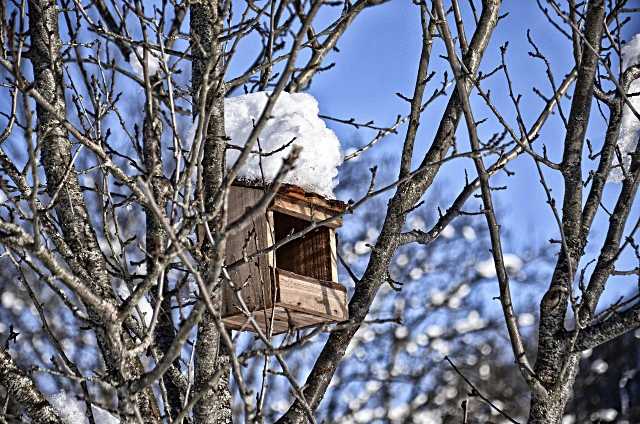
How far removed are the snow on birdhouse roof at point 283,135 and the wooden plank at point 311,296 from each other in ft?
1.01

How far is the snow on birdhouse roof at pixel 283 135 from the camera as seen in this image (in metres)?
2.65

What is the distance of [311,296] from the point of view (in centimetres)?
265

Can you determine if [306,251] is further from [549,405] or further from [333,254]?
[549,405]

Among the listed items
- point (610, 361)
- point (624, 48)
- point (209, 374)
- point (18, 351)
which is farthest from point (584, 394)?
point (209, 374)

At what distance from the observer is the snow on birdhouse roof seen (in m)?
2.65

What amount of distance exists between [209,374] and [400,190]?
33.7 inches

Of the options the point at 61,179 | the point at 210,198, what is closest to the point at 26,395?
the point at 61,179

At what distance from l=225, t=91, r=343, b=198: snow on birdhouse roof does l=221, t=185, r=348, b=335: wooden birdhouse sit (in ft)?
0.18

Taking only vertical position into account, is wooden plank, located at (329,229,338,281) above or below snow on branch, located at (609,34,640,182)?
below

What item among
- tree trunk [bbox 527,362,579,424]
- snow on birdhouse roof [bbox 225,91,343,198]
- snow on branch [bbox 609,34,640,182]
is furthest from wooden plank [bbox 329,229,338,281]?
snow on branch [bbox 609,34,640,182]

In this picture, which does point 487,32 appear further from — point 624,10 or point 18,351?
point 18,351

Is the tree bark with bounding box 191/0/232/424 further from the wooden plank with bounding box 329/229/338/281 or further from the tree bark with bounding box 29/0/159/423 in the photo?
the wooden plank with bounding box 329/229/338/281

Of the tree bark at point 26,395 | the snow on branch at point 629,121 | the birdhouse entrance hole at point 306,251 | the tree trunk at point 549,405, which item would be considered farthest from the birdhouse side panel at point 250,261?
the snow on branch at point 629,121

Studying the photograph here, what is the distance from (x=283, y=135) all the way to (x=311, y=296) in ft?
1.75
